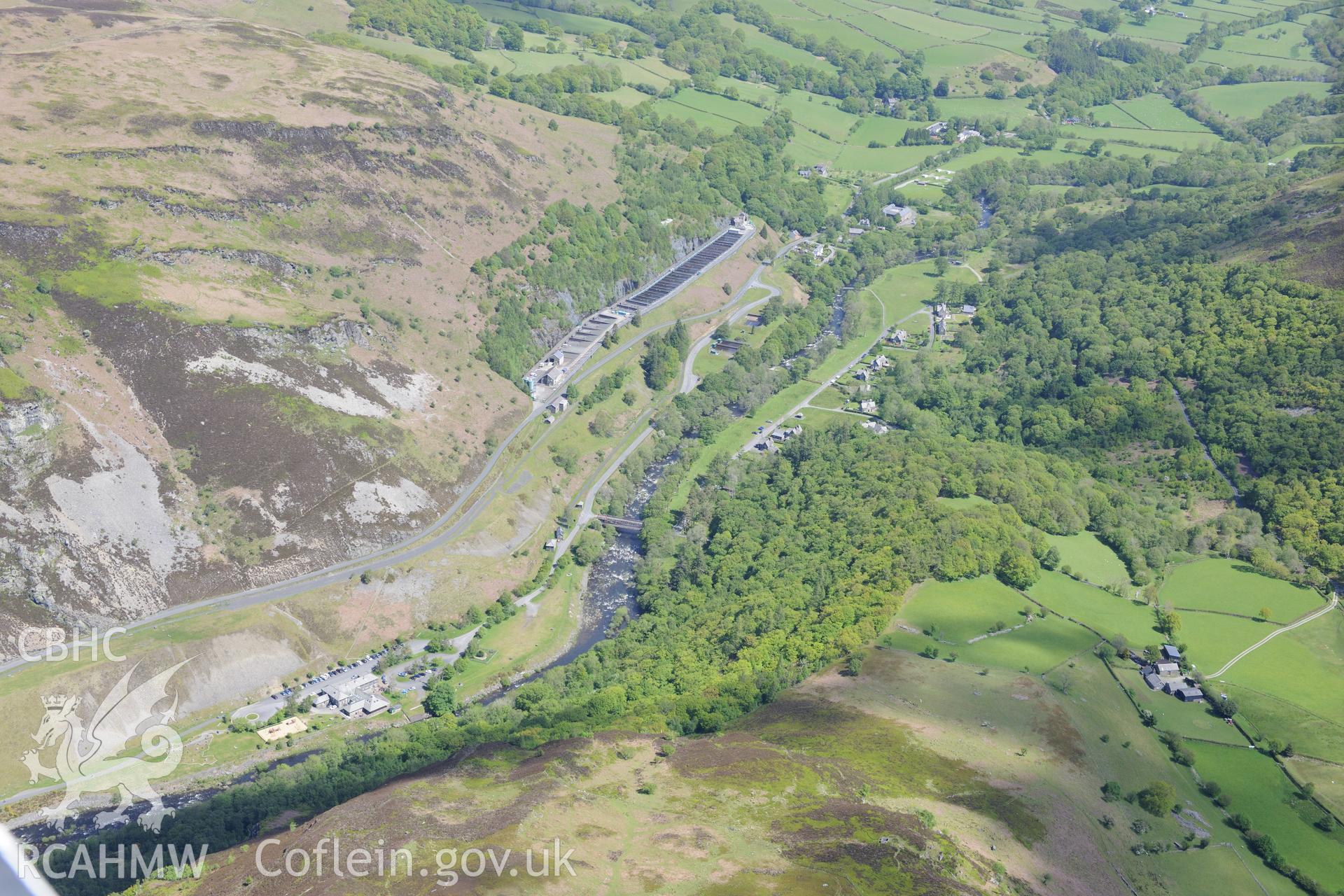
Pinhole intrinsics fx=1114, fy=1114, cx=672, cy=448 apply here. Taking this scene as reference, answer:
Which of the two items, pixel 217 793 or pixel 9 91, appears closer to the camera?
pixel 217 793

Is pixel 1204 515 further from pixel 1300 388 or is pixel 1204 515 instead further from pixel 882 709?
pixel 882 709

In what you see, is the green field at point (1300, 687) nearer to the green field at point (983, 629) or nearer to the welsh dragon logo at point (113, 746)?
the green field at point (983, 629)

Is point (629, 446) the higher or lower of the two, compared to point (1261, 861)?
lower


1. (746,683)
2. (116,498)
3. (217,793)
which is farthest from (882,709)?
(116,498)

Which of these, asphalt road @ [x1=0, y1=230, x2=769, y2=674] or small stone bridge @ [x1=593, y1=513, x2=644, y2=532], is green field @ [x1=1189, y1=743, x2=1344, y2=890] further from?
asphalt road @ [x1=0, y1=230, x2=769, y2=674]

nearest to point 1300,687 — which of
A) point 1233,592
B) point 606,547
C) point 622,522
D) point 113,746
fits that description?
point 1233,592

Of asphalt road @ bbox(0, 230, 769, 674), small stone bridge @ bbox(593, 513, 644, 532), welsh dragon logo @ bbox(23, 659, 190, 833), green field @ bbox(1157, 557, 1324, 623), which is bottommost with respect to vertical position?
welsh dragon logo @ bbox(23, 659, 190, 833)

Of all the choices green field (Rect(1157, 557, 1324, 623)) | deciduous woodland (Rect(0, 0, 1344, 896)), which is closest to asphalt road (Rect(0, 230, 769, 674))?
deciduous woodland (Rect(0, 0, 1344, 896))

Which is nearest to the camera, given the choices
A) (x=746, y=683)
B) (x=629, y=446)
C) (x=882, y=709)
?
(x=882, y=709)
